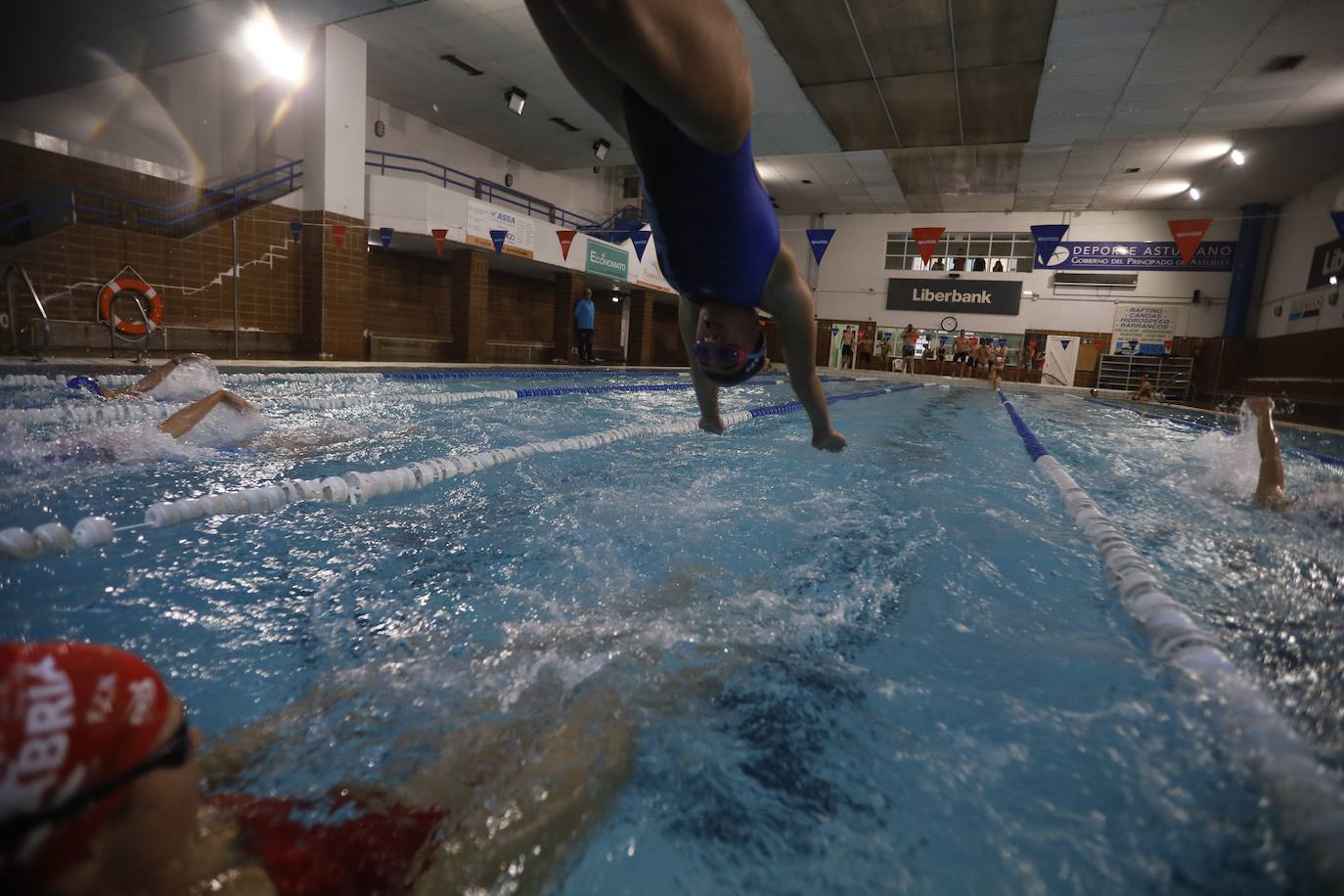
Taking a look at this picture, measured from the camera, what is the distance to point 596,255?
17.1 metres

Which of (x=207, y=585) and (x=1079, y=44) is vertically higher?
(x=1079, y=44)

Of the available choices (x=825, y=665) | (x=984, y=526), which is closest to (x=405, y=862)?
(x=825, y=665)

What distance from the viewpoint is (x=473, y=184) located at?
15672mm

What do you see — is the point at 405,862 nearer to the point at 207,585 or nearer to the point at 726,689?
the point at 726,689

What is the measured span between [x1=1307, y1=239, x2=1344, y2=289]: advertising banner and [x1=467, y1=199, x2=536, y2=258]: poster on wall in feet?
54.5

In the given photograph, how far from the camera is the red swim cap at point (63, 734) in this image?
24.5 inches

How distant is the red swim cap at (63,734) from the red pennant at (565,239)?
15620 millimetres

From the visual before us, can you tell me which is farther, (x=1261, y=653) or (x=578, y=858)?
(x=1261, y=653)

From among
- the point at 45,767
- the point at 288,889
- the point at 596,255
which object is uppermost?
the point at 596,255

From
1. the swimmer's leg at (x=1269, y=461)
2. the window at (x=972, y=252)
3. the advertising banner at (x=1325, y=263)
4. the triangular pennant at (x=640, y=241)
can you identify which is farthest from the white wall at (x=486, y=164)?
the advertising banner at (x=1325, y=263)

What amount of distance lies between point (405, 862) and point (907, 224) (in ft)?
82.8

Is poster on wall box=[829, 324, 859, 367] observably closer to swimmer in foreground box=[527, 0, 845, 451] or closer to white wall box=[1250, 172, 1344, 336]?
white wall box=[1250, 172, 1344, 336]

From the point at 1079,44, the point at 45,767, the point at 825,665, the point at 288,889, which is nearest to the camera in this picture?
the point at 45,767

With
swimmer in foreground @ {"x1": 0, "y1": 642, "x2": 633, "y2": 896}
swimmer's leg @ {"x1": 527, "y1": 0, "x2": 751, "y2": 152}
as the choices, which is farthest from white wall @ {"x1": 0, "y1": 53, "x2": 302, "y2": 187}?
swimmer in foreground @ {"x1": 0, "y1": 642, "x2": 633, "y2": 896}
